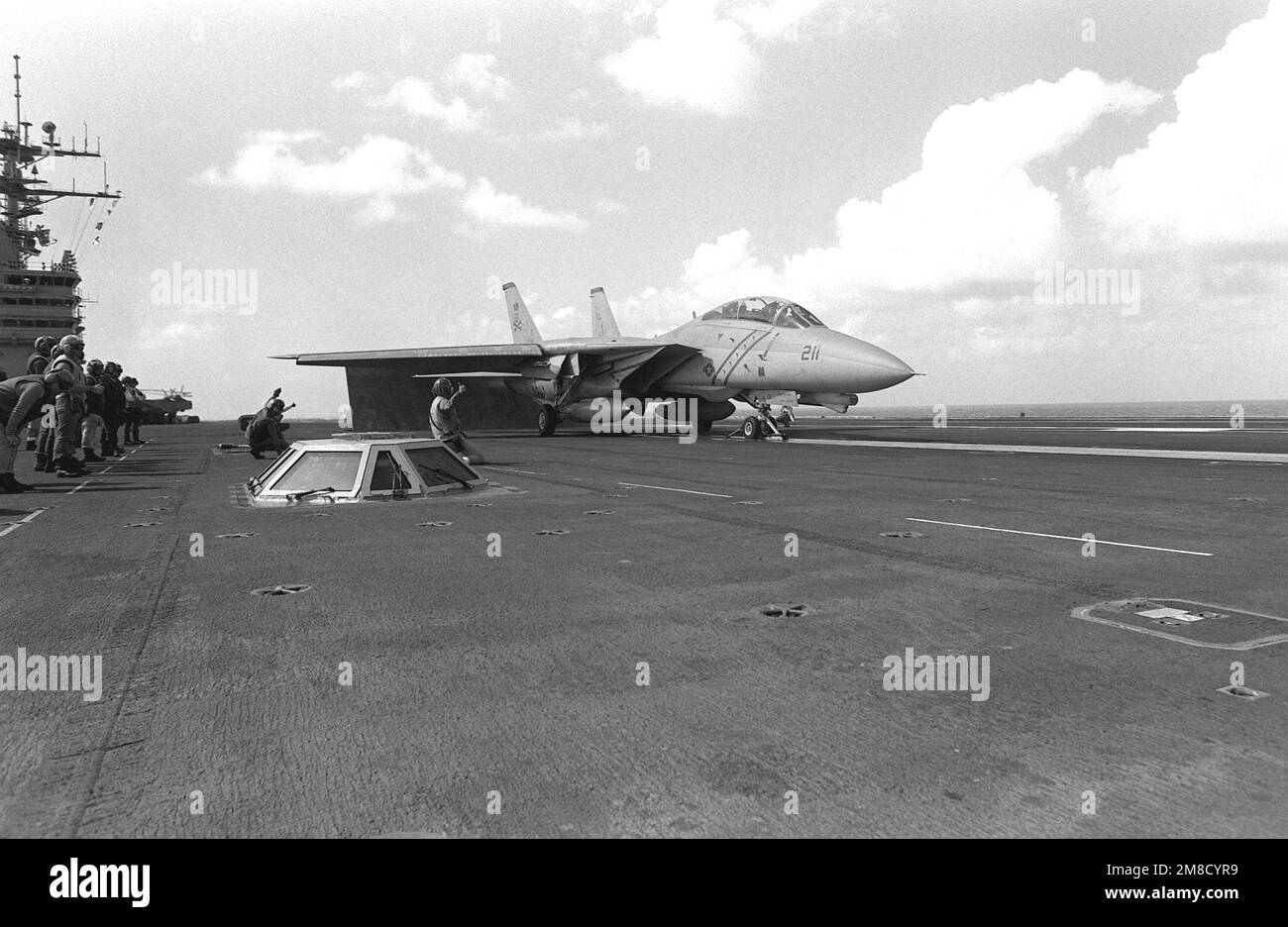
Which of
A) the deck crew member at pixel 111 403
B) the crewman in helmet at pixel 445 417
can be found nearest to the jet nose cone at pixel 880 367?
the crewman in helmet at pixel 445 417

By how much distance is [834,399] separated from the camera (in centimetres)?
2458

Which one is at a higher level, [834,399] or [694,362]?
[694,362]

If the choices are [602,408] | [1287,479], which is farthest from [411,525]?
[602,408]

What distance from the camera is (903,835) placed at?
7.75ft

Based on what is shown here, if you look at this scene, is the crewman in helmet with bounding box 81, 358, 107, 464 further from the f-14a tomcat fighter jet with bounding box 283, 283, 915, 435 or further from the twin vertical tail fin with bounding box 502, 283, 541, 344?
the twin vertical tail fin with bounding box 502, 283, 541, 344

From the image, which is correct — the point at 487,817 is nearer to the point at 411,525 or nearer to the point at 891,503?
the point at 411,525

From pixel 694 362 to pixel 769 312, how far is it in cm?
334

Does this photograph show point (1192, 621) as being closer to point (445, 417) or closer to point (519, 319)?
point (445, 417)

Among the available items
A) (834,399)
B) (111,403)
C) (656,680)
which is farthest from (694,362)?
(656,680)

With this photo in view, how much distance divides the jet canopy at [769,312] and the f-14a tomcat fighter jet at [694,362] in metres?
0.04

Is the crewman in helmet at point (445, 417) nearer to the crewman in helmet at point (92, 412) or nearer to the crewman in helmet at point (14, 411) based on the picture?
the crewman in helmet at point (14, 411)

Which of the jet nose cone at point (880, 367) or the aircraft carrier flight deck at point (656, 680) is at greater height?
the jet nose cone at point (880, 367)

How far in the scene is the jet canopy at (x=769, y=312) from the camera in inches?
1017

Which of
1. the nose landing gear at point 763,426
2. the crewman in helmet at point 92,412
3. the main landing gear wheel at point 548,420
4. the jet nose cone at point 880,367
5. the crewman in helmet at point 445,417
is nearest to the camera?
the crewman in helmet at point 445,417
